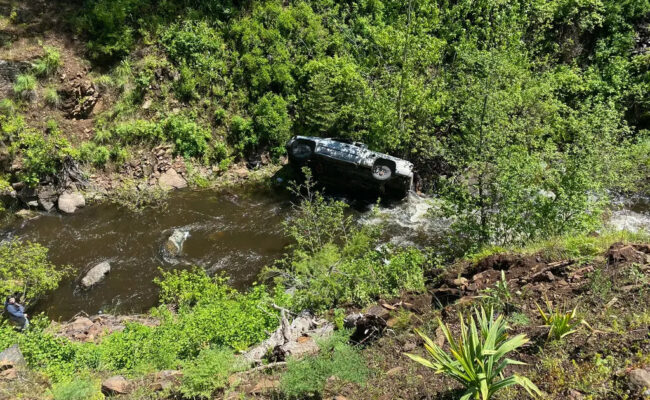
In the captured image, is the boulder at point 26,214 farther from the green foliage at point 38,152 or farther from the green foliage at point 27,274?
the green foliage at point 27,274

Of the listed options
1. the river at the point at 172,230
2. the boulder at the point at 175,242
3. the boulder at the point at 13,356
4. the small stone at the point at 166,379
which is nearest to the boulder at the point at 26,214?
the river at the point at 172,230

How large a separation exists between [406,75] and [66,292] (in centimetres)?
1021

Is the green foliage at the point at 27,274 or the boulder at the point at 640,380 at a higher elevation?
the boulder at the point at 640,380

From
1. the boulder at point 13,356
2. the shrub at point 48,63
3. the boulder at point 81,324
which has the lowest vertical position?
the boulder at point 81,324

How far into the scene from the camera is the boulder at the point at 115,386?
617cm

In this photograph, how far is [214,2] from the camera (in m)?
15.7

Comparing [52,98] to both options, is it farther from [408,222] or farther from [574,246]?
[574,246]

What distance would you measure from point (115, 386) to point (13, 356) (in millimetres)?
2204

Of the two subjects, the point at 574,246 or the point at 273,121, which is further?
the point at 273,121

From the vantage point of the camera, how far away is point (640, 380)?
3844mm

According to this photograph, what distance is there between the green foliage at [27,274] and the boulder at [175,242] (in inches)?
93.7

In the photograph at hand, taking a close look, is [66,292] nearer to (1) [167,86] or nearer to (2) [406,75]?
(1) [167,86]

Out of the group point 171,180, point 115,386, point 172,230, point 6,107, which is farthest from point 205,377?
point 6,107

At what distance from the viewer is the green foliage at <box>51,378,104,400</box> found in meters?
5.86
